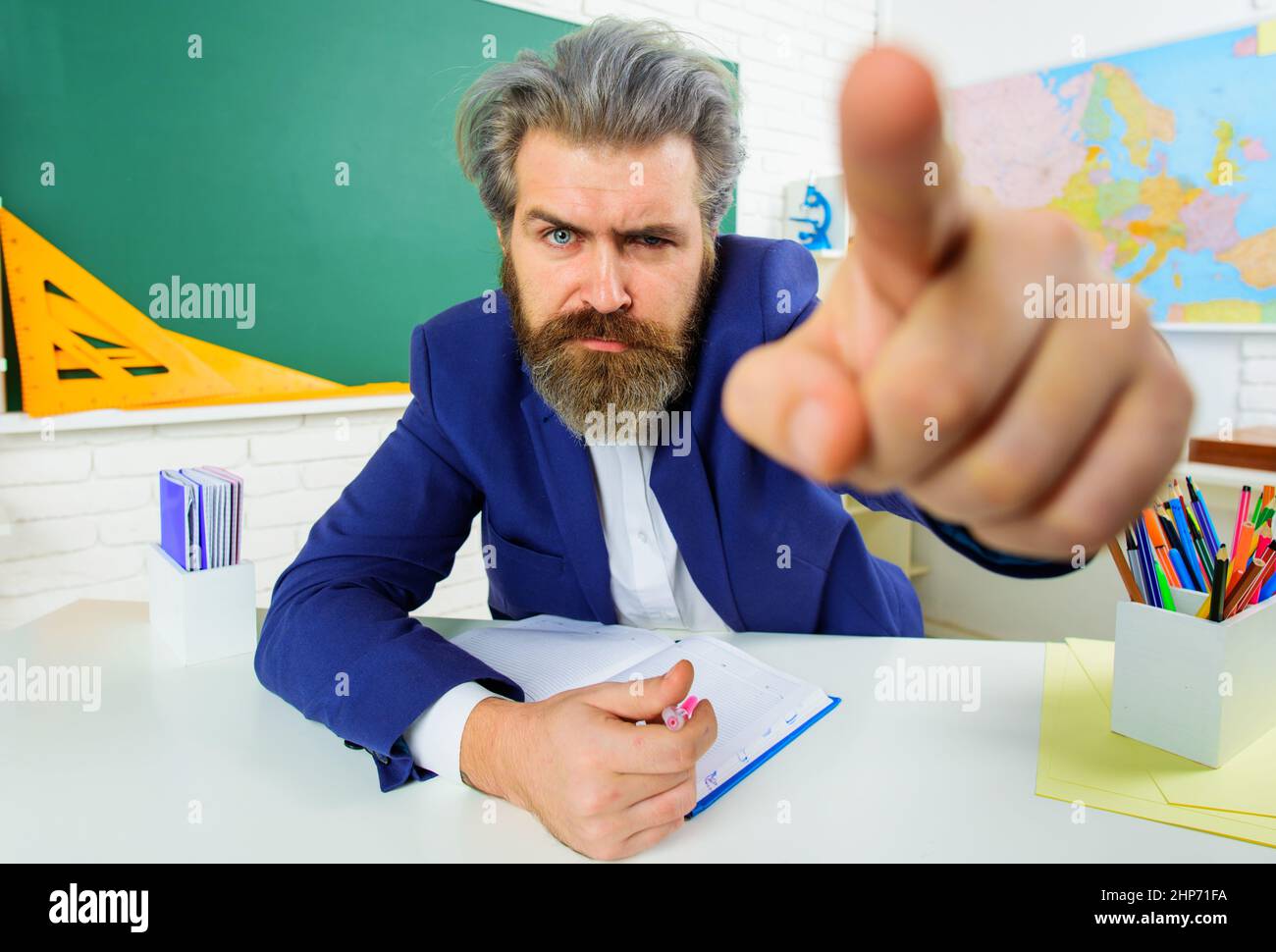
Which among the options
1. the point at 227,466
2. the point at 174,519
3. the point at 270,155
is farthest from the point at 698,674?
the point at 270,155

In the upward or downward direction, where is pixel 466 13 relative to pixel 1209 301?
upward

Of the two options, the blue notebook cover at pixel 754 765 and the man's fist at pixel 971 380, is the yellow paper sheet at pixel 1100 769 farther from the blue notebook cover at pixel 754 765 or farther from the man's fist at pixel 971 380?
the man's fist at pixel 971 380

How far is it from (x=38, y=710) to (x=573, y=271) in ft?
2.52

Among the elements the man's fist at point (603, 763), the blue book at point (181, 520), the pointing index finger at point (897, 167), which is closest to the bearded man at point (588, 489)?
the man's fist at point (603, 763)

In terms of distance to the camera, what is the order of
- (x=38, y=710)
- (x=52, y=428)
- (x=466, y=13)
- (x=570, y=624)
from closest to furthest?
(x=38, y=710) < (x=570, y=624) < (x=52, y=428) < (x=466, y=13)

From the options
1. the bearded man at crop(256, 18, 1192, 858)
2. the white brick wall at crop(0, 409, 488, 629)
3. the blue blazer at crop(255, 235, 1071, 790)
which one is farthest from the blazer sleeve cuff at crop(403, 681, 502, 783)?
the white brick wall at crop(0, 409, 488, 629)

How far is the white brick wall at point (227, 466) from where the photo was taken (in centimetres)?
170

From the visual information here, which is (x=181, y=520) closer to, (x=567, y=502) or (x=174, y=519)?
(x=174, y=519)

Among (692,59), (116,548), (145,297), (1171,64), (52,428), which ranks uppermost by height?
(1171,64)

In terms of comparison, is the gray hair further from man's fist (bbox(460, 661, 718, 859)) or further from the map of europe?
the map of europe

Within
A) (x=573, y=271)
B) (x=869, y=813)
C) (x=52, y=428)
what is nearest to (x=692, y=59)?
(x=573, y=271)

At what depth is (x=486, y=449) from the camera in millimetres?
1191

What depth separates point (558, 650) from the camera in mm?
1006

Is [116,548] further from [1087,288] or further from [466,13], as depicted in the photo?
[1087,288]
